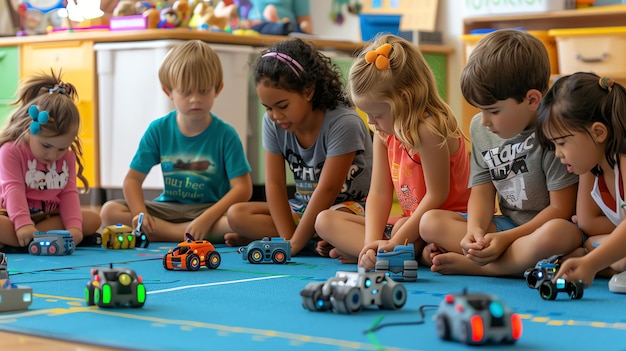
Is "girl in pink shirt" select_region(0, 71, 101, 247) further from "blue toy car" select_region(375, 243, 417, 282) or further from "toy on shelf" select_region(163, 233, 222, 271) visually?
"blue toy car" select_region(375, 243, 417, 282)

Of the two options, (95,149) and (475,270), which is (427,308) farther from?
(95,149)

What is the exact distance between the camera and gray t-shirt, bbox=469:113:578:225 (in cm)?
164

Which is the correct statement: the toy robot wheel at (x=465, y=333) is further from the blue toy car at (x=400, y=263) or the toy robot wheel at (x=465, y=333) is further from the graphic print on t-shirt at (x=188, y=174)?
the graphic print on t-shirt at (x=188, y=174)

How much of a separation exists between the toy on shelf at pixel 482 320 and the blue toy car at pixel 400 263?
0.54 metres

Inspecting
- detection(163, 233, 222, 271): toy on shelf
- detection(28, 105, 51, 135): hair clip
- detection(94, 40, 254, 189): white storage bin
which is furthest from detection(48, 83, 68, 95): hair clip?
detection(94, 40, 254, 189): white storage bin

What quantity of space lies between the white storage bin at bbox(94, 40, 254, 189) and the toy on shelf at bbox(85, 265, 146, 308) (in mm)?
1755

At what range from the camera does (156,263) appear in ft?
6.15

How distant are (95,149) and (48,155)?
3.41 ft

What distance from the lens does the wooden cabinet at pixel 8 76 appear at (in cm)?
345

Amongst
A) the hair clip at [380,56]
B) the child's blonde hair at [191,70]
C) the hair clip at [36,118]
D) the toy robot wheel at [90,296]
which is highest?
the hair clip at [380,56]

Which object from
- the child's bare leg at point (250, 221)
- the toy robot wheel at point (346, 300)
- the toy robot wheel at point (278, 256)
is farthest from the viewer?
the child's bare leg at point (250, 221)

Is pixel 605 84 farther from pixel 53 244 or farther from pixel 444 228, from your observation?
pixel 53 244

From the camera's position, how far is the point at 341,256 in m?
1.97

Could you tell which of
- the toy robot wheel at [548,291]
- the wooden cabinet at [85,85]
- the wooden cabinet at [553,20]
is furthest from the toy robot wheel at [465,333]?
the wooden cabinet at [553,20]
